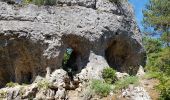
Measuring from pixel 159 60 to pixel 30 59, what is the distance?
7876 mm

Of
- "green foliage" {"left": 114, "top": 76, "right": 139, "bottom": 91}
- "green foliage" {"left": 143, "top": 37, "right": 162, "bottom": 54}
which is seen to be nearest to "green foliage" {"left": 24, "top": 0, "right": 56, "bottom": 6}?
"green foliage" {"left": 114, "top": 76, "right": 139, "bottom": 91}

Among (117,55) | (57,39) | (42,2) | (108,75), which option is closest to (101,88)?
(108,75)

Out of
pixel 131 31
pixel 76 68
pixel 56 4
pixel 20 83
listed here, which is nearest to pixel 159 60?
pixel 131 31

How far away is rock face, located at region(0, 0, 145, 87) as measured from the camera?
2059 cm

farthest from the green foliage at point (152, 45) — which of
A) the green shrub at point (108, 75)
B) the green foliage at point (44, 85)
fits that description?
the green foliage at point (44, 85)

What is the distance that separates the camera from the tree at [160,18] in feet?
78.6

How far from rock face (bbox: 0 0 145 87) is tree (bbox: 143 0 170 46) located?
2001 mm

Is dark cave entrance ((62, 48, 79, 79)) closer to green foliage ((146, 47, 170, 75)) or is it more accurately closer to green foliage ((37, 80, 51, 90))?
green foliage ((37, 80, 51, 90))

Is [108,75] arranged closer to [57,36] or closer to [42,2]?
[57,36]

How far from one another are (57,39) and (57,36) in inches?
6.5

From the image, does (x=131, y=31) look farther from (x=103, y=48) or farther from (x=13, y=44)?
(x=13, y=44)

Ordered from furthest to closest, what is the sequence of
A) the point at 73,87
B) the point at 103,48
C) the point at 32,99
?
1. the point at 103,48
2. the point at 73,87
3. the point at 32,99

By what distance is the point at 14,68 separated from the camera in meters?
21.1

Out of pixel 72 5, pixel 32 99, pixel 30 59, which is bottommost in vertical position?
pixel 32 99
